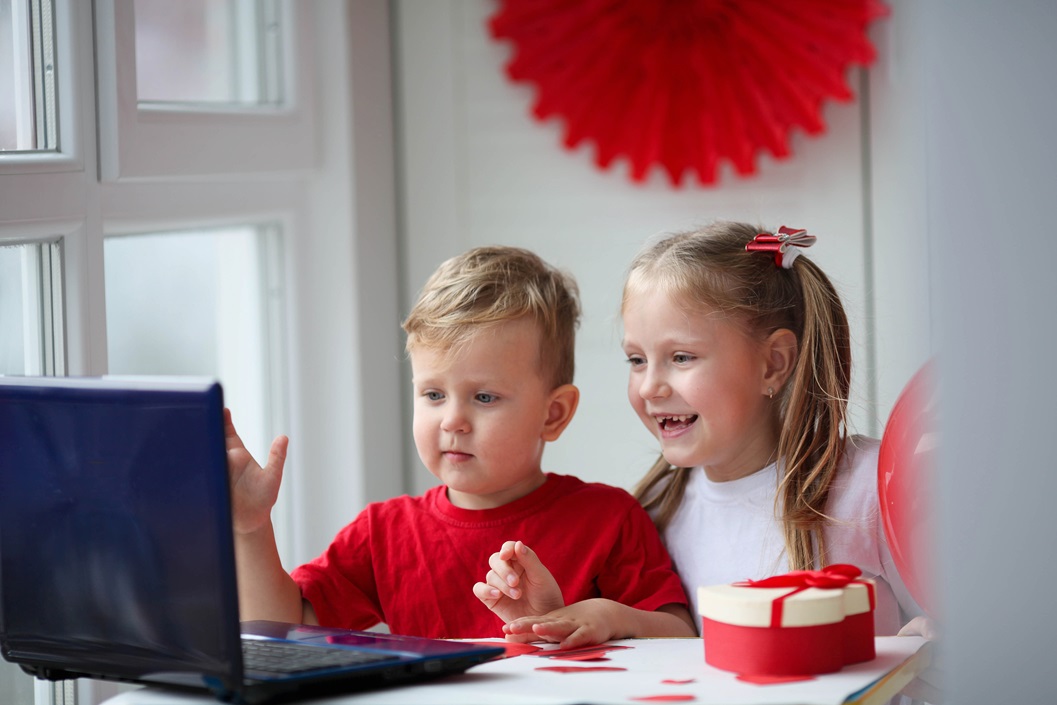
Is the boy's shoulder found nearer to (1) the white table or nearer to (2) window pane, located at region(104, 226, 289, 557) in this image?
(1) the white table

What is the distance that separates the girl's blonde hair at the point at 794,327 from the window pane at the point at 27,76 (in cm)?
69

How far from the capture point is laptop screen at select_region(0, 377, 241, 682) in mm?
849

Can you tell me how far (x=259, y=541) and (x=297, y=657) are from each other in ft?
1.07

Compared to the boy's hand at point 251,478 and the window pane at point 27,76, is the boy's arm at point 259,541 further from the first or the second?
the window pane at point 27,76

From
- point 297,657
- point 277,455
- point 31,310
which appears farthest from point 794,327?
point 31,310

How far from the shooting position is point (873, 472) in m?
1.34

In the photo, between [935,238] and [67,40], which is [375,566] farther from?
[935,238]

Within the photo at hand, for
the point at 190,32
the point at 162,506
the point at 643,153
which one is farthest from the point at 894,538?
the point at 190,32

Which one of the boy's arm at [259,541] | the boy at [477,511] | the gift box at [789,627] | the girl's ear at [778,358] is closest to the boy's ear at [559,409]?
the boy at [477,511]

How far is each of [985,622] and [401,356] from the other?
1.28m

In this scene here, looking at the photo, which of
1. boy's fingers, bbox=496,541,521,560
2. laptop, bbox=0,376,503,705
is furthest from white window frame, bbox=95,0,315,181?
boy's fingers, bbox=496,541,521,560

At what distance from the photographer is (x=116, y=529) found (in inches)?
35.6

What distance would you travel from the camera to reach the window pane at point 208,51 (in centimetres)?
153

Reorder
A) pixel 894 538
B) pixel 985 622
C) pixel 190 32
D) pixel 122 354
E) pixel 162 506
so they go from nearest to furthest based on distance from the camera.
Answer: pixel 985 622 → pixel 162 506 → pixel 894 538 → pixel 122 354 → pixel 190 32
